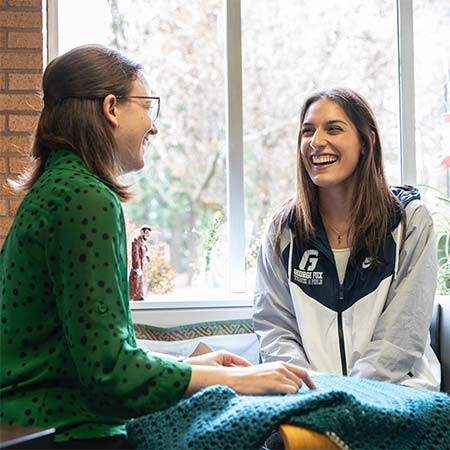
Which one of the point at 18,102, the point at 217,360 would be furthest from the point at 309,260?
the point at 18,102

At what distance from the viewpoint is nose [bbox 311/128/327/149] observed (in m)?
2.63

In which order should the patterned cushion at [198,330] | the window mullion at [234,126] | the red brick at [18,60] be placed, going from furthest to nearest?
the window mullion at [234,126]
the red brick at [18,60]
the patterned cushion at [198,330]

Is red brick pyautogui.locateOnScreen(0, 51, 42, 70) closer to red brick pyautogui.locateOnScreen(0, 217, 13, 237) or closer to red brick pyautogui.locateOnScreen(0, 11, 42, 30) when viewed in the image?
red brick pyautogui.locateOnScreen(0, 11, 42, 30)

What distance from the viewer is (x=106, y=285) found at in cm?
129

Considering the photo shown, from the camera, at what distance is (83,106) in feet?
4.91

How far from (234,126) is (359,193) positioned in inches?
40.1

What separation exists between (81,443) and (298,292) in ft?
4.39

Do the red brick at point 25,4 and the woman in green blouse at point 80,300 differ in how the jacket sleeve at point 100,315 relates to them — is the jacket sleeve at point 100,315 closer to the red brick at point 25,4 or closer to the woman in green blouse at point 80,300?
the woman in green blouse at point 80,300

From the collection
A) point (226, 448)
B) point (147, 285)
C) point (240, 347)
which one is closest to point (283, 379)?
point (226, 448)

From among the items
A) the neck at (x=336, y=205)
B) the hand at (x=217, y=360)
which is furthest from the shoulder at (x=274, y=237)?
the hand at (x=217, y=360)

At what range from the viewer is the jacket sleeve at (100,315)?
1.27 meters

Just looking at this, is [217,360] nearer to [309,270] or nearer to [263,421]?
[263,421]

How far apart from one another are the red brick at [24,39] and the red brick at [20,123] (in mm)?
299

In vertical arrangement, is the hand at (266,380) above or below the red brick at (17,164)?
below
